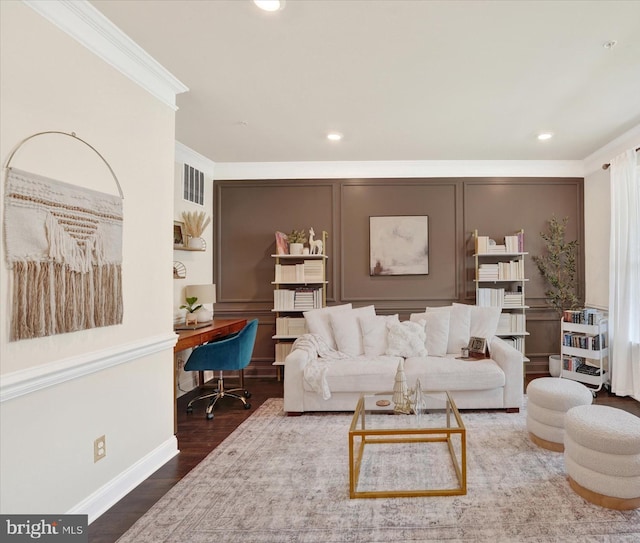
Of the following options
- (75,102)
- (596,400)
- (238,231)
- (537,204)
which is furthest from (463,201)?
(75,102)

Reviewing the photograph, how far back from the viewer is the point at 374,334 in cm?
421

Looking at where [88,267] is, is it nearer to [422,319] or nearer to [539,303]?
[422,319]

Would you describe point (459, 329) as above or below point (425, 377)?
above

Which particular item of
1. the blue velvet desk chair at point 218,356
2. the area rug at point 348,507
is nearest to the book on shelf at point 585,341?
the area rug at point 348,507

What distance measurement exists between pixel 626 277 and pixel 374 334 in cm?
272

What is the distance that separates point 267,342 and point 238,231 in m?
1.58

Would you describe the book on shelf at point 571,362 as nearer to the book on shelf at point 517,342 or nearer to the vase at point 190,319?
the book on shelf at point 517,342

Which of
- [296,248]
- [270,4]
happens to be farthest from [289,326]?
[270,4]

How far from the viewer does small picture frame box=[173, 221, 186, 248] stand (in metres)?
4.37

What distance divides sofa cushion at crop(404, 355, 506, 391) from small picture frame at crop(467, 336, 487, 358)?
0.19m

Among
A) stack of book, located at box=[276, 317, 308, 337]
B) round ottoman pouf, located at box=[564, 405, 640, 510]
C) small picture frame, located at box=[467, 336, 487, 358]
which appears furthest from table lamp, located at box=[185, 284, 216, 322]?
round ottoman pouf, located at box=[564, 405, 640, 510]

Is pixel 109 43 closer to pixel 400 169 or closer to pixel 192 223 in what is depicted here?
pixel 192 223

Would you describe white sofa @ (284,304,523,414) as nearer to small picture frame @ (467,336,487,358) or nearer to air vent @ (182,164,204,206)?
small picture frame @ (467,336,487,358)

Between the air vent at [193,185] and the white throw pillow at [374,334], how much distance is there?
251 cm
